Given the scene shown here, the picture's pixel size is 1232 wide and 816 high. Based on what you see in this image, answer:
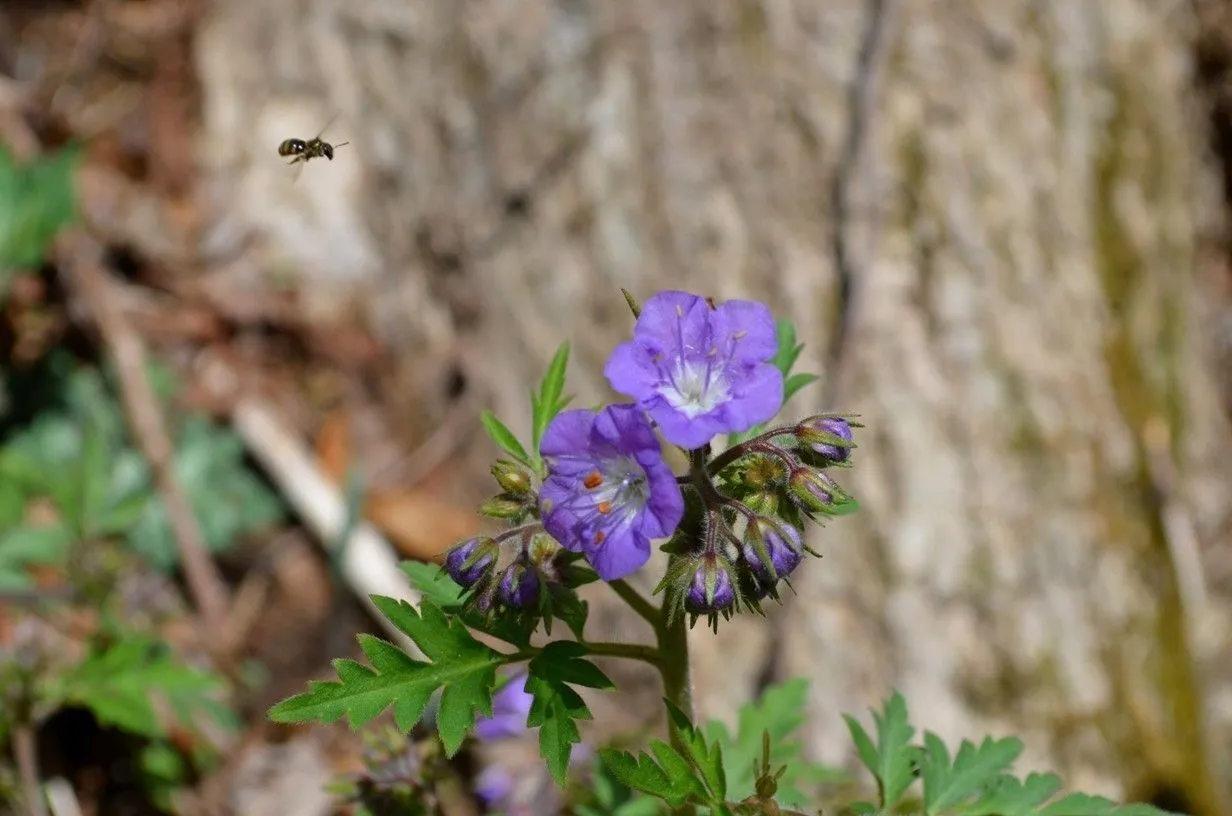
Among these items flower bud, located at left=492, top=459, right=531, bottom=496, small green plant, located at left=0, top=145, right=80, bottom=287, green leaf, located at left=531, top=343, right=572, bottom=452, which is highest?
small green plant, located at left=0, top=145, right=80, bottom=287

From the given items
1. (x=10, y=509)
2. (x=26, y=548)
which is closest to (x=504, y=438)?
(x=26, y=548)

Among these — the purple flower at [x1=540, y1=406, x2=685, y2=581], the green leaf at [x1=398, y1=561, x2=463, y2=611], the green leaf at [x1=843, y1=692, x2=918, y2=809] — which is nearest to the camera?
the purple flower at [x1=540, y1=406, x2=685, y2=581]

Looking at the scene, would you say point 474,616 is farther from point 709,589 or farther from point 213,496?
point 213,496

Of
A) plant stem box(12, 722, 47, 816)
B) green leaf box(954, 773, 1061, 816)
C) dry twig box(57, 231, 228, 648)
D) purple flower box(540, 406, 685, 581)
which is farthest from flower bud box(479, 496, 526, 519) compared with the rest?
dry twig box(57, 231, 228, 648)

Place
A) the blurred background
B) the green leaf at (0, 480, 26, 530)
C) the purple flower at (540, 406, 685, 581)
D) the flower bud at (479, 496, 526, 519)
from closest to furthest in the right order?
the purple flower at (540, 406, 685, 581)
the flower bud at (479, 496, 526, 519)
the green leaf at (0, 480, 26, 530)
the blurred background

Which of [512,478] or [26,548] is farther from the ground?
[26,548]

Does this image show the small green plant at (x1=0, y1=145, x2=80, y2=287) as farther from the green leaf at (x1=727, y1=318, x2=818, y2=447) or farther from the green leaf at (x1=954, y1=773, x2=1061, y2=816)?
the green leaf at (x1=954, y1=773, x2=1061, y2=816)

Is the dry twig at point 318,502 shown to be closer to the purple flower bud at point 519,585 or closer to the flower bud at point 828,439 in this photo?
the purple flower bud at point 519,585

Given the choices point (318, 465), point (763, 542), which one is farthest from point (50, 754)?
point (763, 542)
